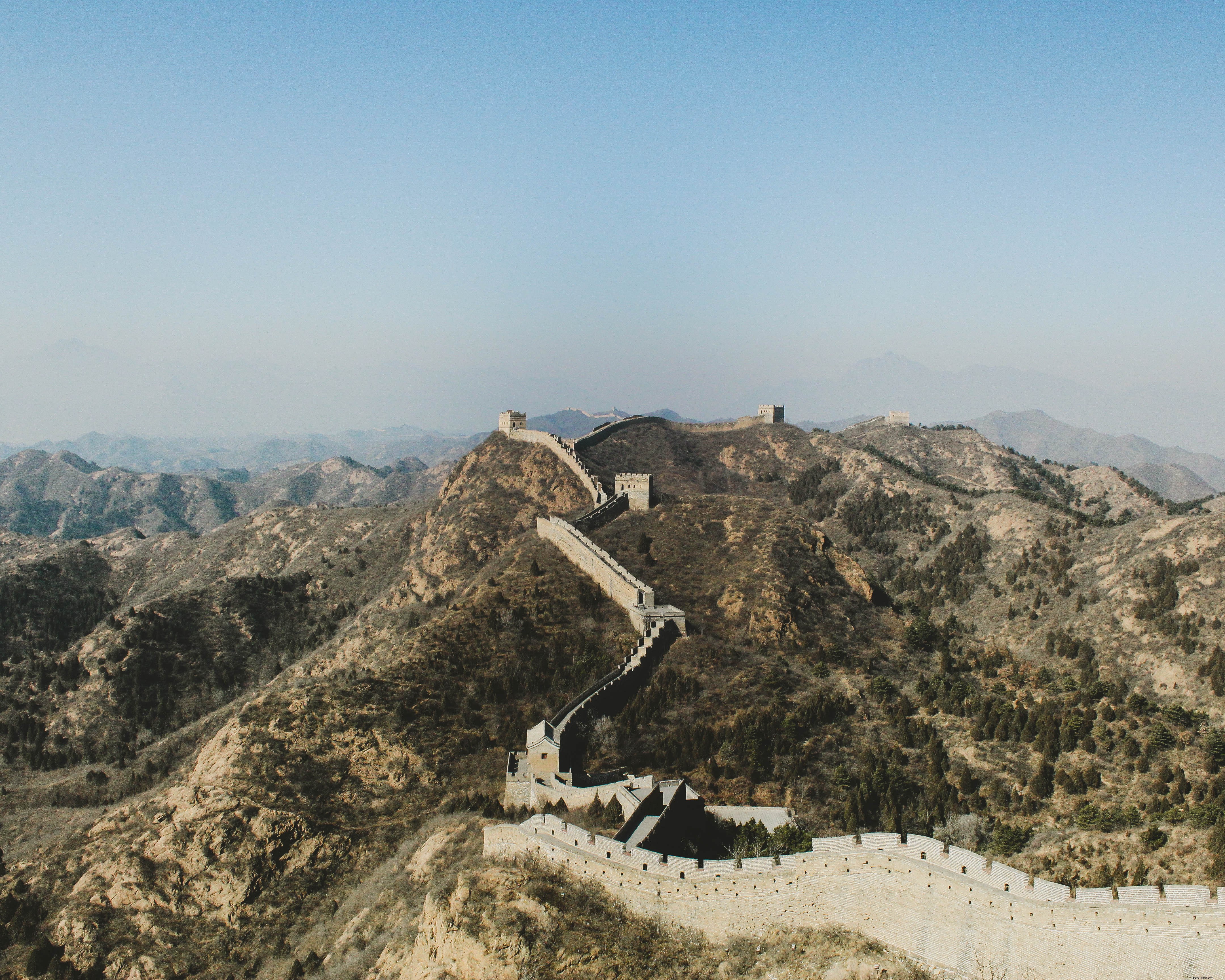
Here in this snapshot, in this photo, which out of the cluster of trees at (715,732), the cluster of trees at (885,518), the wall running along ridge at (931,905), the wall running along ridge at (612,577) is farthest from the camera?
the cluster of trees at (885,518)

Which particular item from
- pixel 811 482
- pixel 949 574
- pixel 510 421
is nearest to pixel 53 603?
pixel 510 421

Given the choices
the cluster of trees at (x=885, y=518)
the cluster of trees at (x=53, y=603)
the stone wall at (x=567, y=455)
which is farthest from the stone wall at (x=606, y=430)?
the cluster of trees at (x=53, y=603)

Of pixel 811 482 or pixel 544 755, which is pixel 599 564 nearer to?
pixel 544 755

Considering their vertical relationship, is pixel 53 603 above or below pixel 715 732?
below

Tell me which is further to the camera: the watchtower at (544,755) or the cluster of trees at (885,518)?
the cluster of trees at (885,518)

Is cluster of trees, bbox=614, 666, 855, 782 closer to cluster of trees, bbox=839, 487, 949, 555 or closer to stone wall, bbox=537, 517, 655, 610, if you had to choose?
stone wall, bbox=537, 517, 655, 610

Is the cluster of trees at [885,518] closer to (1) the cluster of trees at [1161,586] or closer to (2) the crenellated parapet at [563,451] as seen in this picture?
(1) the cluster of trees at [1161,586]
